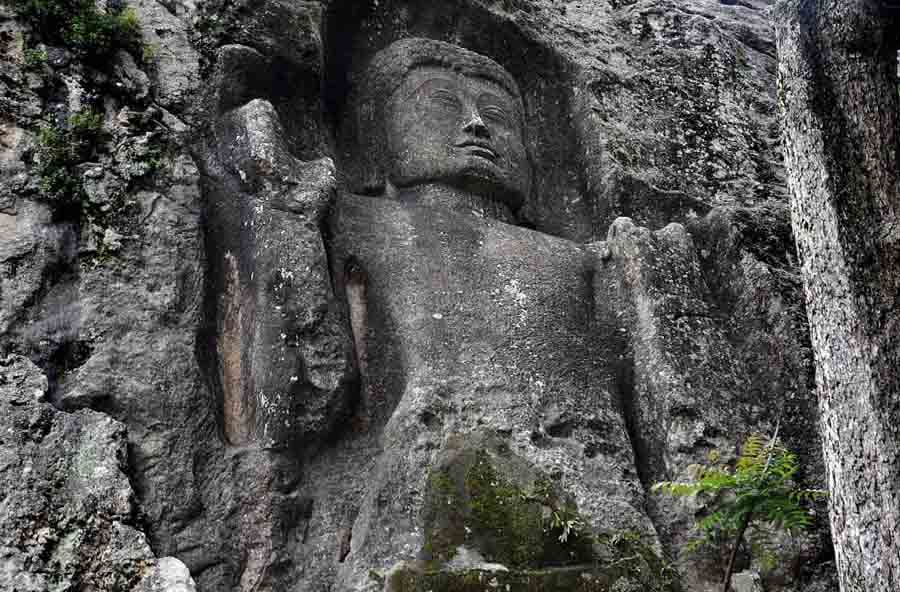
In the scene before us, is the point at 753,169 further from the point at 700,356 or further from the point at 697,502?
the point at 697,502

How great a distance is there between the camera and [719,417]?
18.3 feet

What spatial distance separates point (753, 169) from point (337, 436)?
3.90 m

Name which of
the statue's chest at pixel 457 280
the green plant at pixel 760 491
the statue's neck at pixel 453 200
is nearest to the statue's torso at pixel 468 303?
the statue's chest at pixel 457 280

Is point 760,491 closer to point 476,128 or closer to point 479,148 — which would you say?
point 479,148

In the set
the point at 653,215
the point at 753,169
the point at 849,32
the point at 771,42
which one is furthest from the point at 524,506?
the point at 771,42

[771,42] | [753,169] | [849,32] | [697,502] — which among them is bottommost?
[697,502]

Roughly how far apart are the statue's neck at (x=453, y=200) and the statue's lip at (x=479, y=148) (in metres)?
0.26

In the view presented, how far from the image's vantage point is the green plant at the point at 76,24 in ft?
19.2

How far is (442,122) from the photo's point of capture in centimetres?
702

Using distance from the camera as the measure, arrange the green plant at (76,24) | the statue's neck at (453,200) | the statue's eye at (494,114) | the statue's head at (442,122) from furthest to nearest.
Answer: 1. the statue's eye at (494,114)
2. the statue's head at (442,122)
3. the statue's neck at (453,200)
4. the green plant at (76,24)

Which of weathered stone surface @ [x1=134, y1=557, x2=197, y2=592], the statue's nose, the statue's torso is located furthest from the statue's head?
weathered stone surface @ [x1=134, y1=557, x2=197, y2=592]

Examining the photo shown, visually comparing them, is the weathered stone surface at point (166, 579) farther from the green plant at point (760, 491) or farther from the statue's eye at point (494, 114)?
the statue's eye at point (494, 114)

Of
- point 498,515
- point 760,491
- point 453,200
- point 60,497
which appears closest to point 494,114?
point 453,200

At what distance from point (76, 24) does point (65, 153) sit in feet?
2.90
